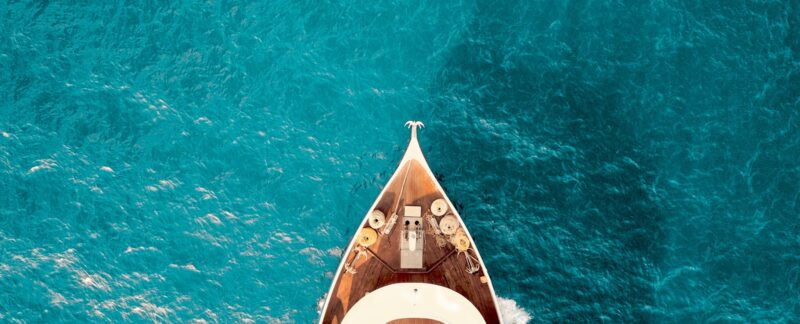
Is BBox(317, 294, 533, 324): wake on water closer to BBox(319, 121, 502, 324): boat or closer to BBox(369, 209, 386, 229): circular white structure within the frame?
BBox(319, 121, 502, 324): boat

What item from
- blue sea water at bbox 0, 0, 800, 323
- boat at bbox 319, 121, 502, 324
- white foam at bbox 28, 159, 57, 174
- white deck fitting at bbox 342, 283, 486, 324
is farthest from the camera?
white foam at bbox 28, 159, 57, 174

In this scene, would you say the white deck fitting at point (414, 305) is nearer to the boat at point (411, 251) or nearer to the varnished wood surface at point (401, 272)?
the boat at point (411, 251)

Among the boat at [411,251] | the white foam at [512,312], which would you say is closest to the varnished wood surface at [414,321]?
the boat at [411,251]

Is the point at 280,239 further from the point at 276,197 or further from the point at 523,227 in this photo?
the point at 523,227

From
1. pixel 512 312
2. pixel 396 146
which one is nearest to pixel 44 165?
pixel 396 146

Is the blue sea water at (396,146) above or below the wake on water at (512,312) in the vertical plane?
above

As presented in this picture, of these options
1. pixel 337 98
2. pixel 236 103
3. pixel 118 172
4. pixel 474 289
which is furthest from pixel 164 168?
pixel 474 289

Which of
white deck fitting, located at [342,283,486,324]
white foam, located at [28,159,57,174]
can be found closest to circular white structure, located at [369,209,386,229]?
white deck fitting, located at [342,283,486,324]
